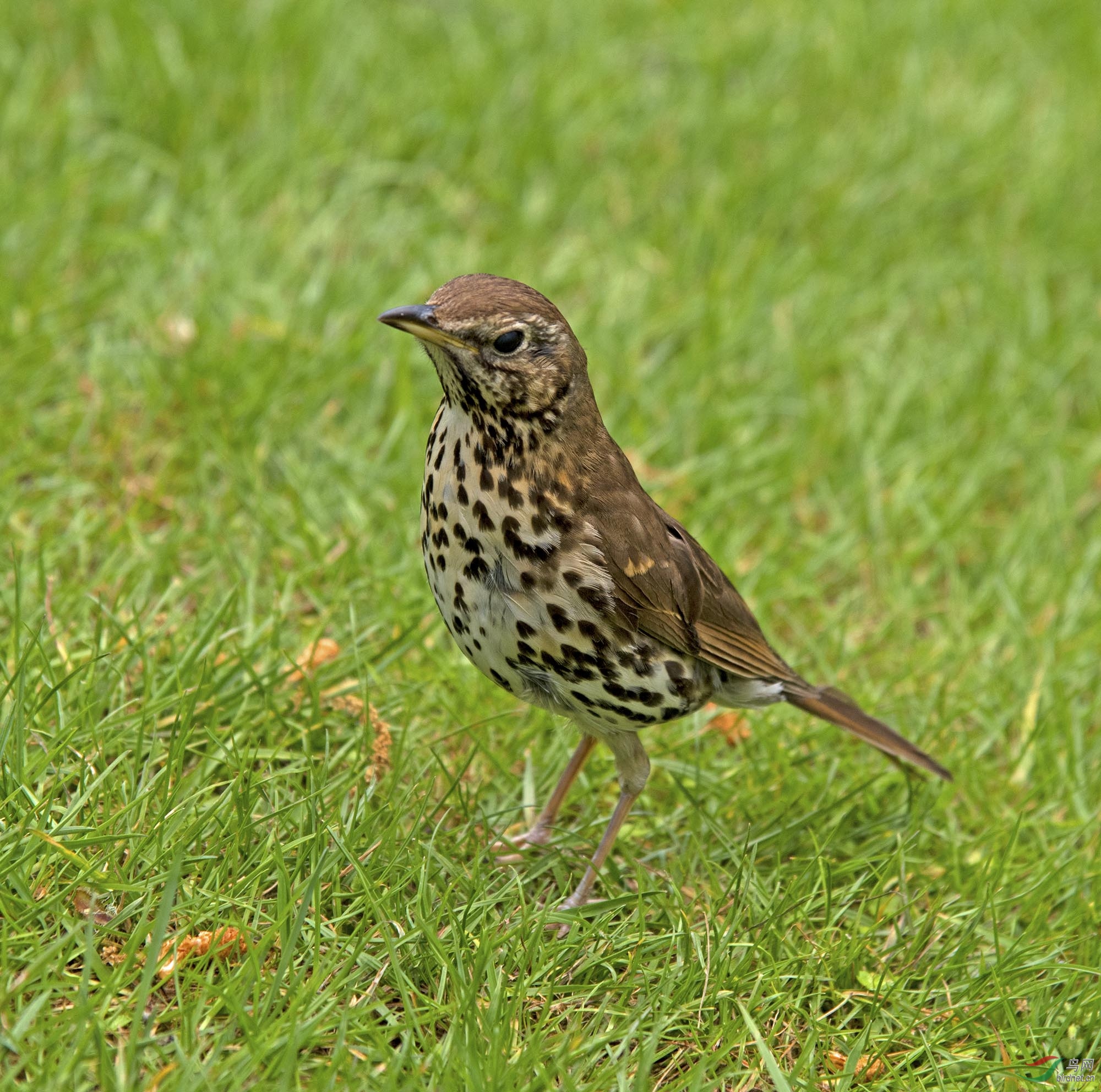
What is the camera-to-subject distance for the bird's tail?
15.1ft

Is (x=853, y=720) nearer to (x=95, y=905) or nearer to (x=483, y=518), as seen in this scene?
(x=483, y=518)

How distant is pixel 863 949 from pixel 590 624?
1.25 m

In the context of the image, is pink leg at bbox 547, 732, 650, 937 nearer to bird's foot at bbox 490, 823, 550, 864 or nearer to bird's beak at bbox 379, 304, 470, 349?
bird's foot at bbox 490, 823, 550, 864

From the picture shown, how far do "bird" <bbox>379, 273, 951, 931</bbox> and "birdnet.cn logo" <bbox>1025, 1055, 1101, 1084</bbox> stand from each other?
50.1 inches

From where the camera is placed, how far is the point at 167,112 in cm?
709

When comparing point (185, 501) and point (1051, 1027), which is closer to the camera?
point (1051, 1027)

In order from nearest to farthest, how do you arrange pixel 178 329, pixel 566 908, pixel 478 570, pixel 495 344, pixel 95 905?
pixel 95 905 < pixel 495 344 < pixel 478 570 < pixel 566 908 < pixel 178 329

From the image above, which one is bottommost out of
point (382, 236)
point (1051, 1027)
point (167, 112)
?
point (1051, 1027)

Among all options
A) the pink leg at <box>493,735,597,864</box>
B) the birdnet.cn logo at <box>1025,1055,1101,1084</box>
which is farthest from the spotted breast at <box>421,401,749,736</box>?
the birdnet.cn logo at <box>1025,1055,1101,1084</box>

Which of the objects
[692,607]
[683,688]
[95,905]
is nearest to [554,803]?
[683,688]

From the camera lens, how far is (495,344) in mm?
3652

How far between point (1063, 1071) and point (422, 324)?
2.59m

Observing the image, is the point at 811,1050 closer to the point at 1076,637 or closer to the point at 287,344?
the point at 1076,637

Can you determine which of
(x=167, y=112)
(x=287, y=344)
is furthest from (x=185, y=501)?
(x=167, y=112)
